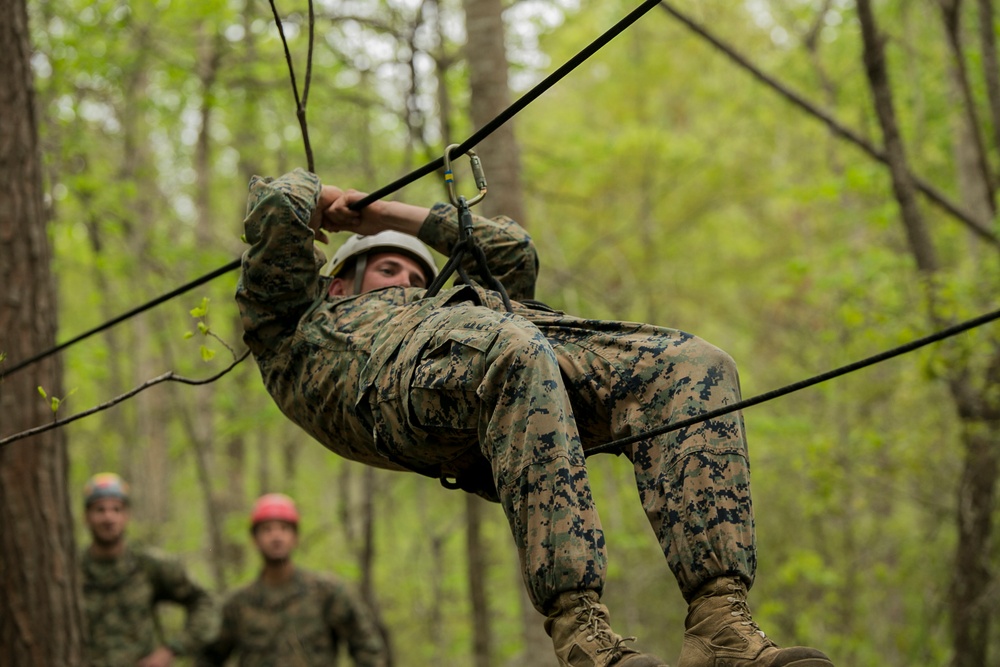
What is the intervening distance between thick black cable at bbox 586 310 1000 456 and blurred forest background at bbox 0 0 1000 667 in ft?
10.7

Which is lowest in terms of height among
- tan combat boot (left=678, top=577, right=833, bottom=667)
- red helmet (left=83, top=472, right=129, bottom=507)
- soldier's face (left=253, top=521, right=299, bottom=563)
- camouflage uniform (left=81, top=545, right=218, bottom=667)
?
Result: tan combat boot (left=678, top=577, right=833, bottom=667)

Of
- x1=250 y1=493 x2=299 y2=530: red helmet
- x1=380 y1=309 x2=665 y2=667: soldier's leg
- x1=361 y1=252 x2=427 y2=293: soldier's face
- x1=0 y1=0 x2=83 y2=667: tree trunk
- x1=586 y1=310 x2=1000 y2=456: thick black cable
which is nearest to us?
x1=586 y1=310 x2=1000 y2=456: thick black cable

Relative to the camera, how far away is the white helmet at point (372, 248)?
4.03 meters

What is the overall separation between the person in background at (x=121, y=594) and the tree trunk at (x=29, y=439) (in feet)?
6.78

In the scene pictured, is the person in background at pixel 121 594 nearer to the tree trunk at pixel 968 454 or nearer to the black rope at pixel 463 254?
the black rope at pixel 463 254

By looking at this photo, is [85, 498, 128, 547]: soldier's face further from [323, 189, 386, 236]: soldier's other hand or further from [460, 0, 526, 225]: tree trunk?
[323, 189, 386, 236]: soldier's other hand

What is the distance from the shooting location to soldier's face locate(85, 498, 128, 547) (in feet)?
23.3

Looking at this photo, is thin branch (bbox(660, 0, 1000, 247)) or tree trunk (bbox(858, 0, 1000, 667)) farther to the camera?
tree trunk (bbox(858, 0, 1000, 667))

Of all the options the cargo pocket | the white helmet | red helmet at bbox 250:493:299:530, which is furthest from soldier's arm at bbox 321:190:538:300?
red helmet at bbox 250:493:299:530

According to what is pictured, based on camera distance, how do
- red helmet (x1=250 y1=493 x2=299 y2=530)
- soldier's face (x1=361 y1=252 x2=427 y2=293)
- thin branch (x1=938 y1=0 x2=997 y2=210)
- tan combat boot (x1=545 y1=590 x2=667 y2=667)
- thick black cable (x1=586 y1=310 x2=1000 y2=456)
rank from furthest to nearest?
thin branch (x1=938 y1=0 x2=997 y2=210) < red helmet (x1=250 y1=493 x2=299 y2=530) < soldier's face (x1=361 y1=252 x2=427 y2=293) < tan combat boot (x1=545 y1=590 x2=667 y2=667) < thick black cable (x1=586 y1=310 x2=1000 y2=456)

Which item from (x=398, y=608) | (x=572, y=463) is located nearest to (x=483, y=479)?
(x=572, y=463)

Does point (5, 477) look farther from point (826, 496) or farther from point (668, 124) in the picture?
point (668, 124)

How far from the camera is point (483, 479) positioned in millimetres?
3273

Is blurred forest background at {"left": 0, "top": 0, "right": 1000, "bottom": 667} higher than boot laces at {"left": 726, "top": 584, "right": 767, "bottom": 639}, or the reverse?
blurred forest background at {"left": 0, "top": 0, "right": 1000, "bottom": 667}
